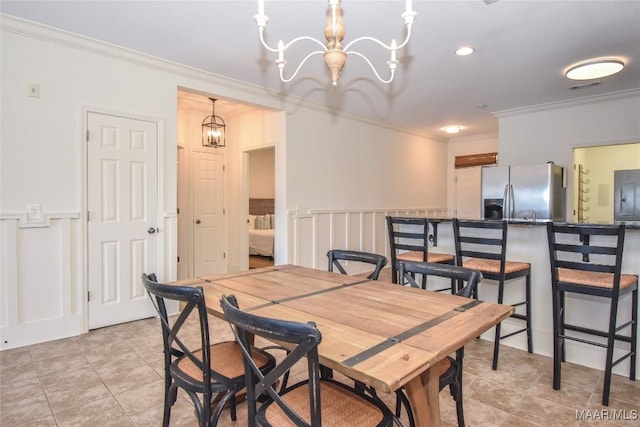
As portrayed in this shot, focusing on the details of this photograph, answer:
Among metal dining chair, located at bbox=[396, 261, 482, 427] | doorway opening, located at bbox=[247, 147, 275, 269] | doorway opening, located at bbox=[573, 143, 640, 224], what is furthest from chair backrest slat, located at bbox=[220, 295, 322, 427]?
doorway opening, located at bbox=[573, 143, 640, 224]

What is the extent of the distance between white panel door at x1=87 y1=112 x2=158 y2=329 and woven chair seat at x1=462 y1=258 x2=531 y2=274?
9.97 ft

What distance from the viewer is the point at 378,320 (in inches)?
54.1

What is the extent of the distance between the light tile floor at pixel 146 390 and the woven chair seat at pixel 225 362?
45 cm

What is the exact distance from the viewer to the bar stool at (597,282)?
6.75 feet

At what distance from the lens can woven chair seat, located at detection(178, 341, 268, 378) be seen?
5.15 ft

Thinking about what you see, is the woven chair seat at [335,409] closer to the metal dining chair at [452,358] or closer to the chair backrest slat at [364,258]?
the metal dining chair at [452,358]

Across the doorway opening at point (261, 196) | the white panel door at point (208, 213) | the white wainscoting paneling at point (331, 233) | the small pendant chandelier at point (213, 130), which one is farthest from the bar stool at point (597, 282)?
the doorway opening at point (261, 196)

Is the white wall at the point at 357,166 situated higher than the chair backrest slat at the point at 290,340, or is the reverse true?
the white wall at the point at 357,166

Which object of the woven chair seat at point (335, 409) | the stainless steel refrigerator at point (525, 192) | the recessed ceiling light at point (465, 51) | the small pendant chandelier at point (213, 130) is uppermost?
the recessed ceiling light at point (465, 51)

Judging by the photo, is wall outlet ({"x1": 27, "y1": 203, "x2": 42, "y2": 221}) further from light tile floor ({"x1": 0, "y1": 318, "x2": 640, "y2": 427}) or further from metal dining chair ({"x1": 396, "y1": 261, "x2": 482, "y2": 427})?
metal dining chair ({"x1": 396, "y1": 261, "x2": 482, "y2": 427})

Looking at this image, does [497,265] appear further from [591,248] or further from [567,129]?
[567,129]

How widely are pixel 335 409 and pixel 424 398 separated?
1.05ft

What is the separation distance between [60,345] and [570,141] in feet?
21.3

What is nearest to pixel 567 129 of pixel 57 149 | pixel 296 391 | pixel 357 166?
pixel 357 166
